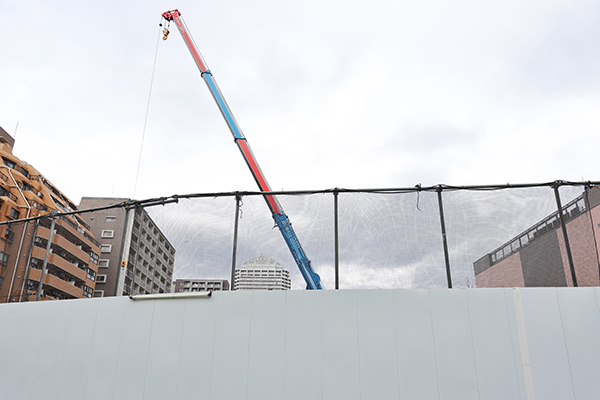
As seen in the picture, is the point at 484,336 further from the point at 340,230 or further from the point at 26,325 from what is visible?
the point at 26,325

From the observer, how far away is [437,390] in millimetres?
4746

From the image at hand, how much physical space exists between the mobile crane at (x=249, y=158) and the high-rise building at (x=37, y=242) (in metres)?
4.36

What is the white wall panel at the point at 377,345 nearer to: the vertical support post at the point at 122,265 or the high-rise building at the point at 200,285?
the high-rise building at the point at 200,285

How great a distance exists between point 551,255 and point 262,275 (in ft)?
13.4

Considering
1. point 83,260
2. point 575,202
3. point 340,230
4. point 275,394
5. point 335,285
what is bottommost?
point 275,394

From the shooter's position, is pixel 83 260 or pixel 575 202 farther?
pixel 83 260

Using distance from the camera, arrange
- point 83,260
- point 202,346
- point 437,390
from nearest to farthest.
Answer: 1. point 437,390
2. point 202,346
3. point 83,260

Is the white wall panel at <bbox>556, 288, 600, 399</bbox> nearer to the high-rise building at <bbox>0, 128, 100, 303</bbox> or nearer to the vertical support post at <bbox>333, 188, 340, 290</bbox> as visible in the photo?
the vertical support post at <bbox>333, 188, 340, 290</bbox>

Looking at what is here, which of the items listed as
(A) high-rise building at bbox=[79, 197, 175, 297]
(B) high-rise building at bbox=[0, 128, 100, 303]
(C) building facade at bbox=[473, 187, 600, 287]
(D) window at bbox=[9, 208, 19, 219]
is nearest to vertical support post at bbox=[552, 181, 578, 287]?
(C) building facade at bbox=[473, 187, 600, 287]

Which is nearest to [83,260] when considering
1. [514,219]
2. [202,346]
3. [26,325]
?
[26,325]

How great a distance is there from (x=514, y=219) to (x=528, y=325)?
1432 millimetres

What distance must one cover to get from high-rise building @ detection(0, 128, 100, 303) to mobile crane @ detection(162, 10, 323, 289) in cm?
436

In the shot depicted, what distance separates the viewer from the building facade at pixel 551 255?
5.23 m

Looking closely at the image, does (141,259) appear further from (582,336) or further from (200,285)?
(582,336)
